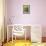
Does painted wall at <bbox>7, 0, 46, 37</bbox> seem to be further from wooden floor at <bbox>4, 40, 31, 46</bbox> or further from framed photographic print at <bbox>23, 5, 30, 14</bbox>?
wooden floor at <bbox>4, 40, 31, 46</bbox>

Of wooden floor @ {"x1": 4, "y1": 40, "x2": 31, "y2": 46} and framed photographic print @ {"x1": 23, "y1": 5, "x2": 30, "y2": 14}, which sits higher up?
framed photographic print @ {"x1": 23, "y1": 5, "x2": 30, "y2": 14}

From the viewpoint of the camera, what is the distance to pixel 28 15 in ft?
8.07

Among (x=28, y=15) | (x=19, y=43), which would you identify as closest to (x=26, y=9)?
(x=28, y=15)

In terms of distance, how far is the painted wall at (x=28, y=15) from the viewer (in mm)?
2449

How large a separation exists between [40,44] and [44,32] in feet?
1.10

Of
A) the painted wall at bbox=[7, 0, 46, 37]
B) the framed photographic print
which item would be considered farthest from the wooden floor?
the framed photographic print

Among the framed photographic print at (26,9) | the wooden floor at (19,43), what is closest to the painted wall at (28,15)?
the framed photographic print at (26,9)

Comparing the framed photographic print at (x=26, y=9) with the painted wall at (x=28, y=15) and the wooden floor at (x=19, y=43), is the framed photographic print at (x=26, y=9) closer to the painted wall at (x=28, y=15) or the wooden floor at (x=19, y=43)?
the painted wall at (x=28, y=15)

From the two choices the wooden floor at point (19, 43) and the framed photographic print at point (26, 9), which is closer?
the wooden floor at point (19, 43)

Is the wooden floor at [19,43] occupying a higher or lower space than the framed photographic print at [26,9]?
lower

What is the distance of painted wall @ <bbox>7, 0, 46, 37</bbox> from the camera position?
8.04 feet

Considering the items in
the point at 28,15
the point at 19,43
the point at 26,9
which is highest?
the point at 26,9

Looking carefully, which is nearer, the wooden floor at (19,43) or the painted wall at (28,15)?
the wooden floor at (19,43)

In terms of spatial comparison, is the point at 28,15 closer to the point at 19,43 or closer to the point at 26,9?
the point at 26,9
